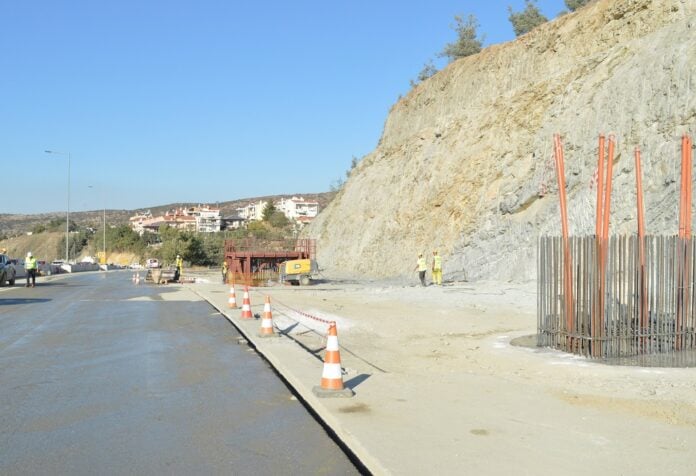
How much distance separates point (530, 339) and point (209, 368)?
600cm

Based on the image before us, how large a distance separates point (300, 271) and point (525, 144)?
12.8m

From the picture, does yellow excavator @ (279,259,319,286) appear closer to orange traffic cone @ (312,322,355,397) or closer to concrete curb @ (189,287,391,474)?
concrete curb @ (189,287,391,474)

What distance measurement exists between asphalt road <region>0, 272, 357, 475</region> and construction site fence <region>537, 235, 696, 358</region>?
472cm

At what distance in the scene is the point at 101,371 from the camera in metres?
10.2

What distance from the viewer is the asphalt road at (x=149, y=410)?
5914 millimetres

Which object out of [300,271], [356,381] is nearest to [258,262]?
[300,271]

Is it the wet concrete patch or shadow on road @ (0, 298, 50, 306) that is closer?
the wet concrete patch

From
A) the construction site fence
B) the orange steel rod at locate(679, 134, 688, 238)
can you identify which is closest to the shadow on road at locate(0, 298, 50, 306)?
the construction site fence

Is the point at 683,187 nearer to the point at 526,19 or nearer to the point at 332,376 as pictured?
the point at 332,376

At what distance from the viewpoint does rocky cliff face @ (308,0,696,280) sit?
27578mm

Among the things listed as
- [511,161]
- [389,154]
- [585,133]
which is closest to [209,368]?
[585,133]

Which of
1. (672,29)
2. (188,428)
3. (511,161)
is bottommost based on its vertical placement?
(188,428)

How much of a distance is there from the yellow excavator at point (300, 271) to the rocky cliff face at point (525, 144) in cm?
675

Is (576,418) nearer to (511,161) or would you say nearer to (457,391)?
(457,391)
